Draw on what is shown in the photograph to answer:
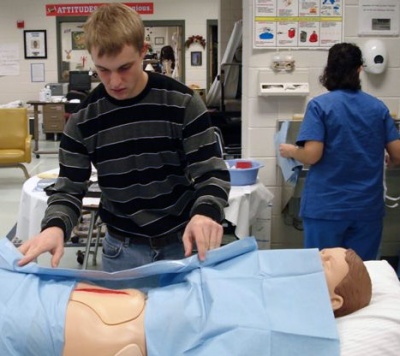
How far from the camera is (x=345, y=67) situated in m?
2.46

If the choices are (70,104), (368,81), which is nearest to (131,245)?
(368,81)

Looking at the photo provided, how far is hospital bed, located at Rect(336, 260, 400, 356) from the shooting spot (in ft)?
4.15

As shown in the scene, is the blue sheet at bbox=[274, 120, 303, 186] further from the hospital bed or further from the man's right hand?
the man's right hand

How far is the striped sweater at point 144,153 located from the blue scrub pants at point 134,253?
8 cm

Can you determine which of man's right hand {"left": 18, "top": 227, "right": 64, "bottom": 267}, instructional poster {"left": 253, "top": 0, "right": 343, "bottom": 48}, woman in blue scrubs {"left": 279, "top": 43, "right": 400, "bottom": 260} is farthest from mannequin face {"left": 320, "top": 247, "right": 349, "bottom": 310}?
instructional poster {"left": 253, "top": 0, "right": 343, "bottom": 48}

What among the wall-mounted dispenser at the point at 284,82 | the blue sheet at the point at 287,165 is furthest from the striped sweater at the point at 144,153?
the wall-mounted dispenser at the point at 284,82

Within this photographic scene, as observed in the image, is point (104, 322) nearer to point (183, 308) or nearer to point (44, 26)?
point (183, 308)

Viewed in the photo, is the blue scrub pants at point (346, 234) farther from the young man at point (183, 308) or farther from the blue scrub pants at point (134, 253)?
the young man at point (183, 308)

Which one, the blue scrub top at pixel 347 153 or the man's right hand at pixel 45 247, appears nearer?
the man's right hand at pixel 45 247

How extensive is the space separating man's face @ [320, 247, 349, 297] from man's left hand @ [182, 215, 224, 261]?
347 mm

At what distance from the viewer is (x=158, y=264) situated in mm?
Result: 1324

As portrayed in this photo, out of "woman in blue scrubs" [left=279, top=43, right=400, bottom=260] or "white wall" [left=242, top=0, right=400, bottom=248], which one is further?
"white wall" [left=242, top=0, right=400, bottom=248]

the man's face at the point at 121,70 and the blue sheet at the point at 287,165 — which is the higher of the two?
the man's face at the point at 121,70

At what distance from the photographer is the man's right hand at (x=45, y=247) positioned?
4.23ft
